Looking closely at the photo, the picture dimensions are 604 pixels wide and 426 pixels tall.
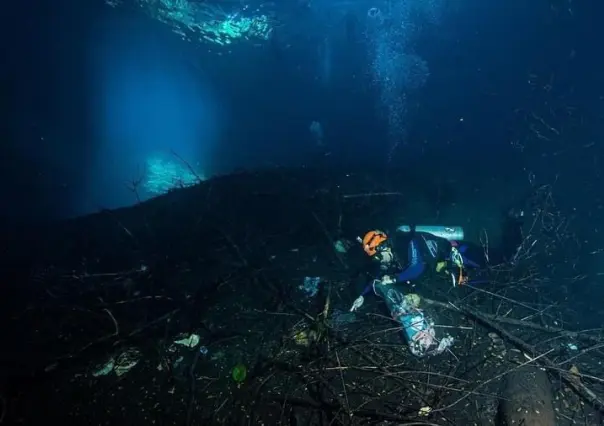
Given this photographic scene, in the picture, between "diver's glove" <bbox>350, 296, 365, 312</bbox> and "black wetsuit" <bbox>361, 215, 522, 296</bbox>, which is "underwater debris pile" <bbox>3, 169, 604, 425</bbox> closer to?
"diver's glove" <bbox>350, 296, 365, 312</bbox>

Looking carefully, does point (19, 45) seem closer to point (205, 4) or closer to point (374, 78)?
point (205, 4)

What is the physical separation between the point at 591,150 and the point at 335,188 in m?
4.79

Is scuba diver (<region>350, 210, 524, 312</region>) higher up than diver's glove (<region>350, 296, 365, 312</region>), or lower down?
higher up

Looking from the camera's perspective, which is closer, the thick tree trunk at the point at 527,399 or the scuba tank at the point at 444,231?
the thick tree trunk at the point at 527,399

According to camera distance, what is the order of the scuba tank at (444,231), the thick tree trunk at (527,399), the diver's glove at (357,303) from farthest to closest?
1. the scuba tank at (444,231)
2. the diver's glove at (357,303)
3. the thick tree trunk at (527,399)

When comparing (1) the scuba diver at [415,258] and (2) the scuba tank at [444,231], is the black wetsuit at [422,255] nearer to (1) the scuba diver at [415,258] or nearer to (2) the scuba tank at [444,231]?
(1) the scuba diver at [415,258]

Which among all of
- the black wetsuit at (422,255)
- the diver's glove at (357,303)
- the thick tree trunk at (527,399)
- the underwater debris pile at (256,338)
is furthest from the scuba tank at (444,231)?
the thick tree trunk at (527,399)

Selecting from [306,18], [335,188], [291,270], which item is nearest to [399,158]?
[335,188]

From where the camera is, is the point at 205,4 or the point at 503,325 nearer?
the point at 503,325

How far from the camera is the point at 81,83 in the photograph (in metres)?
14.4

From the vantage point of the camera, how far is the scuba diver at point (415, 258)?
4152 millimetres

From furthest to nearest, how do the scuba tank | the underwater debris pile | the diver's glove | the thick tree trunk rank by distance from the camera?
the scuba tank < the diver's glove < the underwater debris pile < the thick tree trunk

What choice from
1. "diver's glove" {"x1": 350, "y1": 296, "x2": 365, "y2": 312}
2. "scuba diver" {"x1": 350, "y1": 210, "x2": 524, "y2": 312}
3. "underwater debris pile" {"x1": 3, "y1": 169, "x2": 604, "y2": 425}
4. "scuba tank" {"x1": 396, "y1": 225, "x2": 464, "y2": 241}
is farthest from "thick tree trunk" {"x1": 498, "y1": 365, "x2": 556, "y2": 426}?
"scuba tank" {"x1": 396, "y1": 225, "x2": 464, "y2": 241}

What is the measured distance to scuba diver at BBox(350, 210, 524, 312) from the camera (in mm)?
4152
